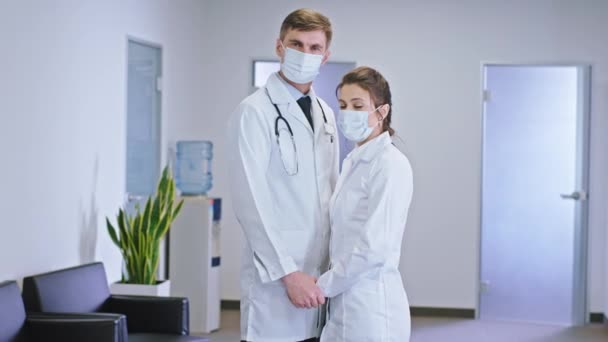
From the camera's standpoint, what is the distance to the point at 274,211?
2365 millimetres

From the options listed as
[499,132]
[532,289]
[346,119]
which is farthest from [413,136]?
[346,119]

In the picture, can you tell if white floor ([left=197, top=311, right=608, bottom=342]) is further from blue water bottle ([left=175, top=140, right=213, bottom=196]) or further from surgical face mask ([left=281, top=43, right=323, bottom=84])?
surgical face mask ([left=281, top=43, right=323, bottom=84])

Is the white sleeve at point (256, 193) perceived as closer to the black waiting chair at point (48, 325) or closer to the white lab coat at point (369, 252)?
the white lab coat at point (369, 252)

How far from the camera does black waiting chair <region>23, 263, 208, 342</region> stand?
3793 millimetres

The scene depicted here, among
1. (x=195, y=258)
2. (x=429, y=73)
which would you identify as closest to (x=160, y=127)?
(x=195, y=258)

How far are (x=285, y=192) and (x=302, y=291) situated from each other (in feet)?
0.91

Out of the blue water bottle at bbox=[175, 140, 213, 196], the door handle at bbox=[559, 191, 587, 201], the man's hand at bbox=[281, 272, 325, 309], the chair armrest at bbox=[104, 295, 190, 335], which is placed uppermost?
the blue water bottle at bbox=[175, 140, 213, 196]

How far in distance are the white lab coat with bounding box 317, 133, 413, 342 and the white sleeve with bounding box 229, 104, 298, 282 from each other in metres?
0.14

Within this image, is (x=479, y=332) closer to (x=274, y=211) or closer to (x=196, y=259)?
(x=196, y=259)

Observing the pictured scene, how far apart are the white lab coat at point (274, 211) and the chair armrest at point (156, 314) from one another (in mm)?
1683

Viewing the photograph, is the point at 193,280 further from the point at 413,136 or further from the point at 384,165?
the point at 384,165

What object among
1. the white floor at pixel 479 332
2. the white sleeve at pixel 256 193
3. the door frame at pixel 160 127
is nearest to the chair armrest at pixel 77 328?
the white sleeve at pixel 256 193

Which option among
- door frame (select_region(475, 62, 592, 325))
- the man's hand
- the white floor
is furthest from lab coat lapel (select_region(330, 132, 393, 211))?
door frame (select_region(475, 62, 592, 325))

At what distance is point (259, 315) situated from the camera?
2.39 meters
